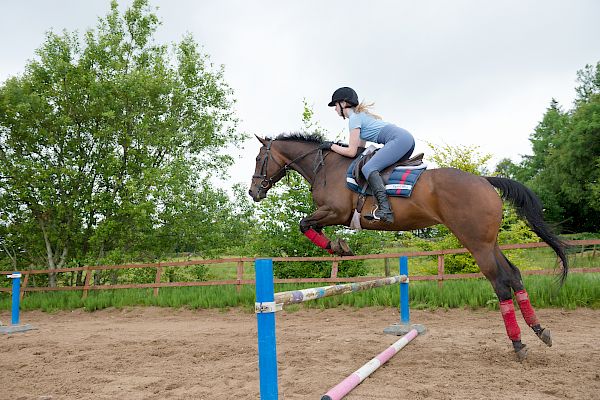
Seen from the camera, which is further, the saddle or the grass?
the grass

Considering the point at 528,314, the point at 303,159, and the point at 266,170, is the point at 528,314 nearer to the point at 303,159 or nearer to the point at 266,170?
the point at 303,159

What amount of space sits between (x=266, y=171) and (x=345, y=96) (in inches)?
48.1

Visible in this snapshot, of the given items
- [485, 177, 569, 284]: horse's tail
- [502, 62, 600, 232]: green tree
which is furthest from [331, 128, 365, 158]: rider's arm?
[502, 62, 600, 232]: green tree

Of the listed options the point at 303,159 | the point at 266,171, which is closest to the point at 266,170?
the point at 266,171

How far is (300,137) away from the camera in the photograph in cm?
500

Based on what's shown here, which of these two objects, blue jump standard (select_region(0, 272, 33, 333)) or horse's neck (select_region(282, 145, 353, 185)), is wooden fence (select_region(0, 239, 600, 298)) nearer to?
blue jump standard (select_region(0, 272, 33, 333))

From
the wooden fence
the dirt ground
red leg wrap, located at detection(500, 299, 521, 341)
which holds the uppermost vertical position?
the wooden fence

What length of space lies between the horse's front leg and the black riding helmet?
107cm

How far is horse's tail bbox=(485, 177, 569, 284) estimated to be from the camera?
13.7ft

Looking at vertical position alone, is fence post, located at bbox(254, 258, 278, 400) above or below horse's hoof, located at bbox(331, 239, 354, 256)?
below

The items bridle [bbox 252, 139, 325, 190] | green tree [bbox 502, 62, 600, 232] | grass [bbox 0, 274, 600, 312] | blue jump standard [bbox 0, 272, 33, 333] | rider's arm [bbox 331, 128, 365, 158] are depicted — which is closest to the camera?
rider's arm [bbox 331, 128, 365, 158]

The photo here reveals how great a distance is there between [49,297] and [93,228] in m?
2.14

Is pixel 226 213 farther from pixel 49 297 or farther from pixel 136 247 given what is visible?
pixel 49 297

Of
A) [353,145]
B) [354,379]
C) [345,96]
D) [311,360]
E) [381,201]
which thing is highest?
[345,96]
